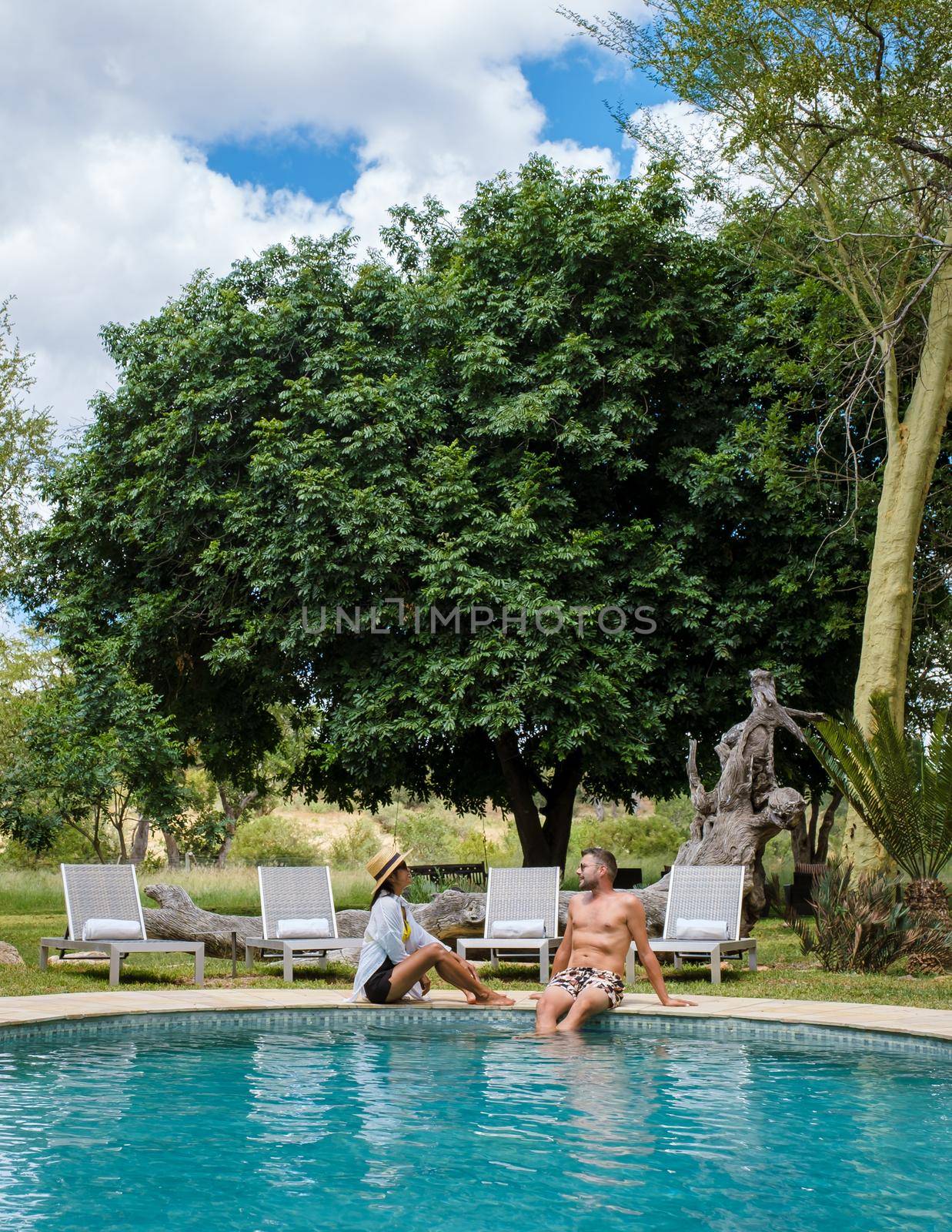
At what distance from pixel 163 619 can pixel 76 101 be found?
45.7 feet

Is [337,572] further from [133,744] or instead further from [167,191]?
[167,191]

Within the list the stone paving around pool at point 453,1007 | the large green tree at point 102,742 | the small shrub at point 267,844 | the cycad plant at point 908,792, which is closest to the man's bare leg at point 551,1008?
the stone paving around pool at point 453,1007

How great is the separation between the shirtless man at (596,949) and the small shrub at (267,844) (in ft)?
116

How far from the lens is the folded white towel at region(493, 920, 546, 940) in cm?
1243

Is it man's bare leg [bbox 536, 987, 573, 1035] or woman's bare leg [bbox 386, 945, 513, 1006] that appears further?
woman's bare leg [bbox 386, 945, 513, 1006]

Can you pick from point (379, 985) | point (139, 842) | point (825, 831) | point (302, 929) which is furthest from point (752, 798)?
point (139, 842)

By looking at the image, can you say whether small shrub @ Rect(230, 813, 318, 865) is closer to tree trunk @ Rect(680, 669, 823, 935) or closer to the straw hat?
tree trunk @ Rect(680, 669, 823, 935)

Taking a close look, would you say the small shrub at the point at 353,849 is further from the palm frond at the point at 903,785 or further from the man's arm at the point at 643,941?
the man's arm at the point at 643,941

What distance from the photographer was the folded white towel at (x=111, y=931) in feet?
38.4

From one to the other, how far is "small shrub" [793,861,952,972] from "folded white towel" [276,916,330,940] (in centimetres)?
542

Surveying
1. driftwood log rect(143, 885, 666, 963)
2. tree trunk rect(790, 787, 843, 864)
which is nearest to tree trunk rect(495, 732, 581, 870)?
driftwood log rect(143, 885, 666, 963)

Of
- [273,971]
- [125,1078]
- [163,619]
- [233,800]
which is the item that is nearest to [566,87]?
[163,619]

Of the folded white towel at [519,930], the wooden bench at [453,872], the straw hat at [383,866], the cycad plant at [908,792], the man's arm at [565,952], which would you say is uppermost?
the cycad plant at [908,792]

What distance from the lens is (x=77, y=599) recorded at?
22.1m
